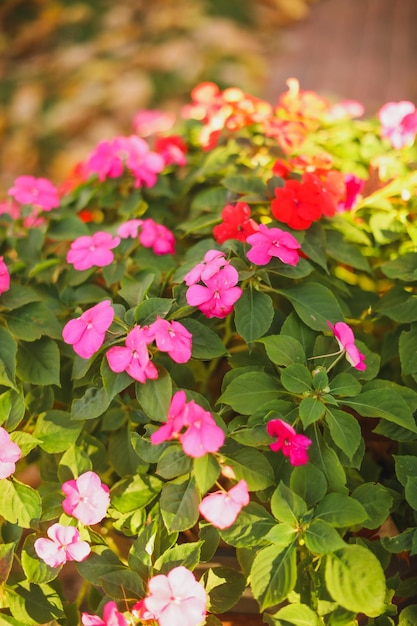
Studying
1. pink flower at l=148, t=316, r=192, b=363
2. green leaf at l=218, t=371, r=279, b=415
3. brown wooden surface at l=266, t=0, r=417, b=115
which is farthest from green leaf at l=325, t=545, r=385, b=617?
brown wooden surface at l=266, t=0, r=417, b=115

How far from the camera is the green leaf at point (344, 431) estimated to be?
915 mm

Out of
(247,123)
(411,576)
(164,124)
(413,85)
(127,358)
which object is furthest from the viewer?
(413,85)

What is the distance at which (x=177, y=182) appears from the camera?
1.58 meters

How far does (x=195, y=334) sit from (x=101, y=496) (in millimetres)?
271

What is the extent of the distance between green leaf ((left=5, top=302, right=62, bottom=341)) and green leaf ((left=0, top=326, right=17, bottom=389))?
0.03 meters

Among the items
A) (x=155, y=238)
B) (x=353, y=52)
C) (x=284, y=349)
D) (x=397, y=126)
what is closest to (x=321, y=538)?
(x=284, y=349)

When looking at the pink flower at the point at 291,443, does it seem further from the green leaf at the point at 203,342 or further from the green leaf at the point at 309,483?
the green leaf at the point at 203,342

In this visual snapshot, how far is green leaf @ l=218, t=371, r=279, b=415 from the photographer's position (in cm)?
95

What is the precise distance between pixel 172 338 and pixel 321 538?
330 mm

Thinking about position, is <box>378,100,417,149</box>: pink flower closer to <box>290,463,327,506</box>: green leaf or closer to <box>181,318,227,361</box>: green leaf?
<box>181,318,227,361</box>: green leaf

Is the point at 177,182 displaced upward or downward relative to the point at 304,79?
upward

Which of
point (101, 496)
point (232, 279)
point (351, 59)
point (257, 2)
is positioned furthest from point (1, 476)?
Result: point (257, 2)

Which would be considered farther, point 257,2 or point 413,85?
point 257,2

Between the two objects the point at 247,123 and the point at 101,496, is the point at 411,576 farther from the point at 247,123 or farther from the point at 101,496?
the point at 247,123
